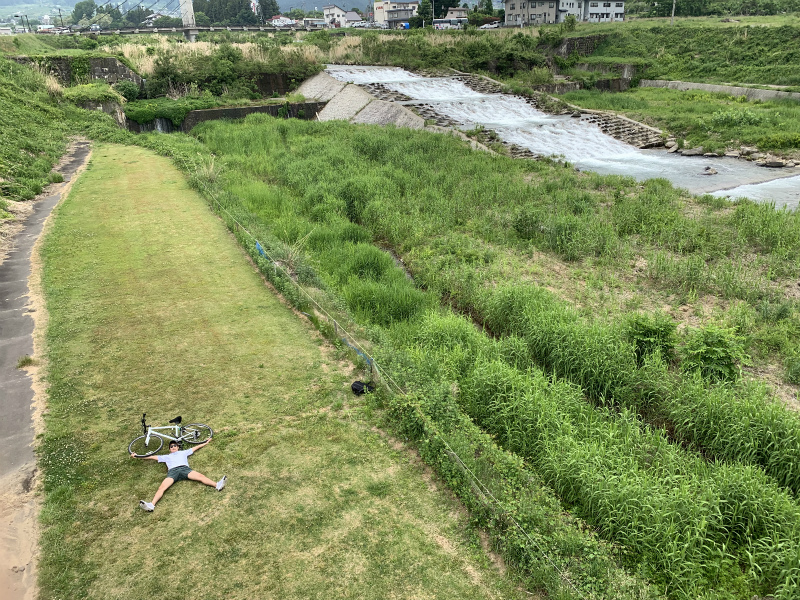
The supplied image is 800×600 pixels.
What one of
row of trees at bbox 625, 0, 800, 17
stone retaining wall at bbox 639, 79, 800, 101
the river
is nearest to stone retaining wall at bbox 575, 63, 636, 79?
stone retaining wall at bbox 639, 79, 800, 101

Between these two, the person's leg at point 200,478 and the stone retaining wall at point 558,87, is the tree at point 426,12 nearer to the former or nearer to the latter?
the stone retaining wall at point 558,87

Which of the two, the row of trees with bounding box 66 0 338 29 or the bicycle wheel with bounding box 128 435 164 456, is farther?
the row of trees with bounding box 66 0 338 29

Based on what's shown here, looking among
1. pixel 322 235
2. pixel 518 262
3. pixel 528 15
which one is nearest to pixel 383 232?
pixel 322 235

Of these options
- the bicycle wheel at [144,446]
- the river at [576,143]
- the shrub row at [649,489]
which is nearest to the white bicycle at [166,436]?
the bicycle wheel at [144,446]

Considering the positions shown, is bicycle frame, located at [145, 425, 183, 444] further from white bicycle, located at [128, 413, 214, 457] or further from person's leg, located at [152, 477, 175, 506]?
person's leg, located at [152, 477, 175, 506]

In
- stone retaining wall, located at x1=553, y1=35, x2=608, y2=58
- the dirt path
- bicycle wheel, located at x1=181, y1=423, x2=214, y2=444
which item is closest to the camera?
the dirt path

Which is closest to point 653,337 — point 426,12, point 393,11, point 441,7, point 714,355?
point 714,355
